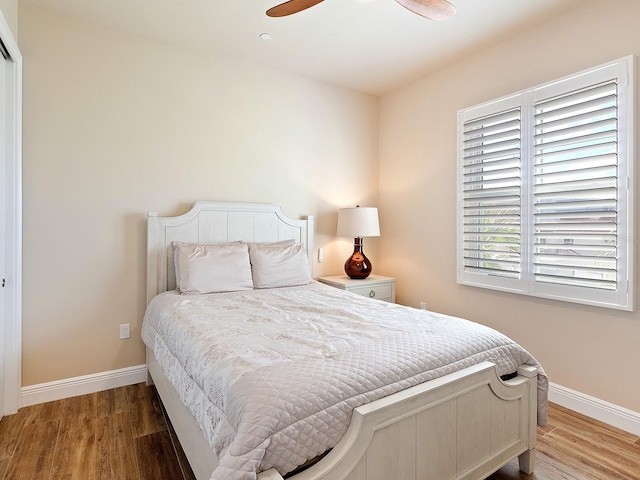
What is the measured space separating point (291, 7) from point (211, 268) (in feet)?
5.79

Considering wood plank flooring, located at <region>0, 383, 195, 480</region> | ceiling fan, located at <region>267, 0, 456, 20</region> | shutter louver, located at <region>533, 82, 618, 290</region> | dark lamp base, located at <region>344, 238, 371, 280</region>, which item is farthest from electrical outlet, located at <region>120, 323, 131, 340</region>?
shutter louver, located at <region>533, 82, 618, 290</region>

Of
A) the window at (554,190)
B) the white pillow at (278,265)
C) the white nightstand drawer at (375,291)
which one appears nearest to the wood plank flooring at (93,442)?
the white pillow at (278,265)

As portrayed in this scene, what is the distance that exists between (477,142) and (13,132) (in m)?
3.36

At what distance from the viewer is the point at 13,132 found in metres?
2.28

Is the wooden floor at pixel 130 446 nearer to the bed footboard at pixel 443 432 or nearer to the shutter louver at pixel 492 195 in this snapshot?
the bed footboard at pixel 443 432

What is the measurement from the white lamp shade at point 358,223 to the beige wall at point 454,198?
0.45 metres

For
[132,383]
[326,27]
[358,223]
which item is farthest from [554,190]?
[132,383]

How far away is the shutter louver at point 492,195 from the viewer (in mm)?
2746

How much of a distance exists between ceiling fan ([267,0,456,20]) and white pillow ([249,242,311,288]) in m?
1.70

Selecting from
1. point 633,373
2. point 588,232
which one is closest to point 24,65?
point 588,232

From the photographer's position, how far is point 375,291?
3459mm

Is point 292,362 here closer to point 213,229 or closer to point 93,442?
point 93,442

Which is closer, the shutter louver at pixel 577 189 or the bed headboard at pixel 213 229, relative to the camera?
the shutter louver at pixel 577 189

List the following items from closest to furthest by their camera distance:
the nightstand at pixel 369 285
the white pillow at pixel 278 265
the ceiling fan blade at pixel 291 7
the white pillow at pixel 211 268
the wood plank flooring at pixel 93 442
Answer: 1. the wood plank flooring at pixel 93 442
2. the ceiling fan blade at pixel 291 7
3. the white pillow at pixel 211 268
4. the white pillow at pixel 278 265
5. the nightstand at pixel 369 285
